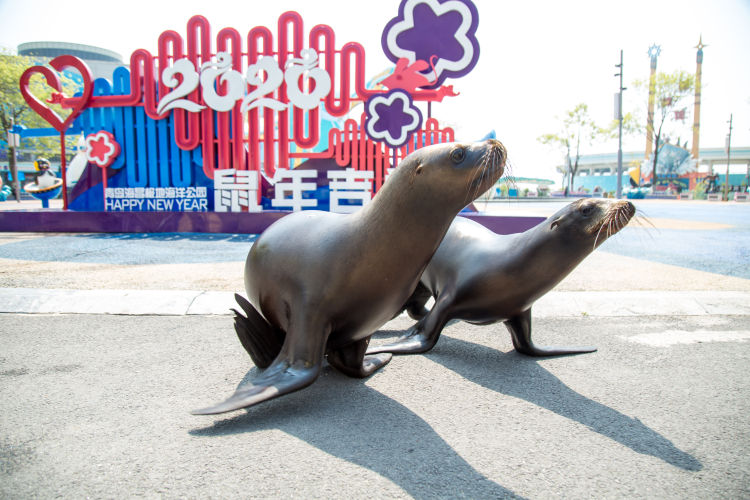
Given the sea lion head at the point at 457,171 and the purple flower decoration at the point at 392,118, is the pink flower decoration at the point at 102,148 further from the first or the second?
the sea lion head at the point at 457,171

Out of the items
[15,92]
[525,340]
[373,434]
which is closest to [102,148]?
[525,340]

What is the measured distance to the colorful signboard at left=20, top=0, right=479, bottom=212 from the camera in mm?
10547

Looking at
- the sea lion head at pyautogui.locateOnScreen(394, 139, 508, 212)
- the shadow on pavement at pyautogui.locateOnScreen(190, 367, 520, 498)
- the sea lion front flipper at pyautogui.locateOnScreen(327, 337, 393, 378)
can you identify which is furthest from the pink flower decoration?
the sea lion head at pyautogui.locateOnScreen(394, 139, 508, 212)

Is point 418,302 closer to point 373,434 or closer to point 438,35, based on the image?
point 373,434

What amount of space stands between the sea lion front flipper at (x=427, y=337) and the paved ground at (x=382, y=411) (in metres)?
0.08

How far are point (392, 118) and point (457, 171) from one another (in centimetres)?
900

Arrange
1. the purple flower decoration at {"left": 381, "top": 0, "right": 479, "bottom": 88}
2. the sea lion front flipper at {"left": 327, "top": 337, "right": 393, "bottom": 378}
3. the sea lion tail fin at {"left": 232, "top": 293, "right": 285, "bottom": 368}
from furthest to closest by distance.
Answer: the purple flower decoration at {"left": 381, "top": 0, "right": 479, "bottom": 88} < the sea lion front flipper at {"left": 327, "top": 337, "right": 393, "bottom": 378} < the sea lion tail fin at {"left": 232, "top": 293, "right": 285, "bottom": 368}

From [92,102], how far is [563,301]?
11939 millimetres

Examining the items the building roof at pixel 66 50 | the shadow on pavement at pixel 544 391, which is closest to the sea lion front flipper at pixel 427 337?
the shadow on pavement at pixel 544 391

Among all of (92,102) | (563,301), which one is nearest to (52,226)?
(92,102)

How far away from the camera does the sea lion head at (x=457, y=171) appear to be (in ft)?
6.48

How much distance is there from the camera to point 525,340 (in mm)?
3057

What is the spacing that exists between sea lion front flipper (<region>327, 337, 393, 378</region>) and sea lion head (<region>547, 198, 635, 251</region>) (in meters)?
1.32

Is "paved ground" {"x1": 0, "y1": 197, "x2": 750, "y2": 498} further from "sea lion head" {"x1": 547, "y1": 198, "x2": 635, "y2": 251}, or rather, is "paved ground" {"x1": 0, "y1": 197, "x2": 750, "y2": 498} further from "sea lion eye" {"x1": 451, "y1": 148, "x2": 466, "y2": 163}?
"sea lion eye" {"x1": 451, "y1": 148, "x2": 466, "y2": 163}
